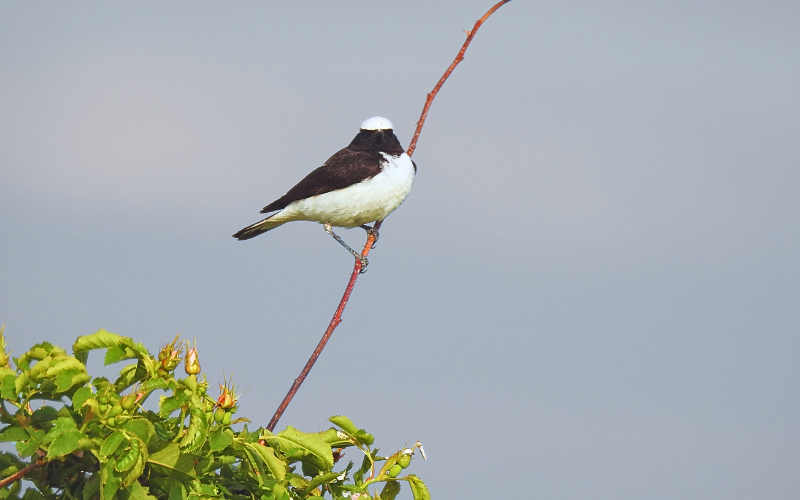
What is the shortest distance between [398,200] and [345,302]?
4332mm

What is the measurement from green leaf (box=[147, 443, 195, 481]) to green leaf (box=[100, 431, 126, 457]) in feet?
0.69

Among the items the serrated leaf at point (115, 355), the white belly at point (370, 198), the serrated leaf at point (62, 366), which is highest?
the white belly at point (370, 198)

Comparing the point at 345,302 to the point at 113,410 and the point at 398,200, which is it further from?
the point at 398,200

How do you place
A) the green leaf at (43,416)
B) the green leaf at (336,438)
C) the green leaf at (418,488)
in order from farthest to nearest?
the green leaf at (336,438) < the green leaf at (418,488) < the green leaf at (43,416)

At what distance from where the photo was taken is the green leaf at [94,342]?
3.55m

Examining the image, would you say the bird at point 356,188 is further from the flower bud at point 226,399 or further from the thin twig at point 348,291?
the flower bud at point 226,399

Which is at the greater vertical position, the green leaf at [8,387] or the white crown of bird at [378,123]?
the white crown of bird at [378,123]

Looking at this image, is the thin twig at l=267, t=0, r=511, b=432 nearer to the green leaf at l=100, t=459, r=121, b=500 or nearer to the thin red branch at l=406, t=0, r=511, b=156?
the thin red branch at l=406, t=0, r=511, b=156

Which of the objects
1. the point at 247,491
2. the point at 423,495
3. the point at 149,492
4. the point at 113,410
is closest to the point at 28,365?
the point at 113,410

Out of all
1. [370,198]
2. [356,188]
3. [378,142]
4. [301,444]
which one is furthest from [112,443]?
[378,142]

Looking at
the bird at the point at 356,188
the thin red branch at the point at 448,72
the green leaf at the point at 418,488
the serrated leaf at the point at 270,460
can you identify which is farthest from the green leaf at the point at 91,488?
the bird at the point at 356,188

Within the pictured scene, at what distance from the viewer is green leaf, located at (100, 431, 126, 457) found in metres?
3.27

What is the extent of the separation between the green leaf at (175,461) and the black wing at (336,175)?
20.7 feet

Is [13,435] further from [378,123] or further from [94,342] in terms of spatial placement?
[378,123]
